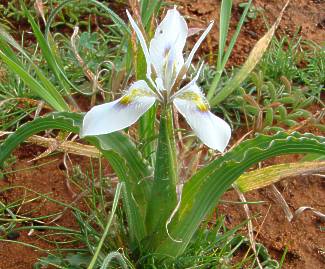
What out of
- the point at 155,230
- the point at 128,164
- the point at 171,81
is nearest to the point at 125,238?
the point at 155,230

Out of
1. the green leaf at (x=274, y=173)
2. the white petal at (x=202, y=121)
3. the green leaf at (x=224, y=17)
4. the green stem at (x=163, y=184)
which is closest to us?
the white petal at (x=202, y=121)

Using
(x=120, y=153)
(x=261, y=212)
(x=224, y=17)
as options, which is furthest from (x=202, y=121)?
(x=261, y=212)

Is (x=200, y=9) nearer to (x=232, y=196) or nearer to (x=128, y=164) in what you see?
(x=232, y=196)

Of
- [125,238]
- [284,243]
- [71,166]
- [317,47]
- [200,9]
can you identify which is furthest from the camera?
[200,9]

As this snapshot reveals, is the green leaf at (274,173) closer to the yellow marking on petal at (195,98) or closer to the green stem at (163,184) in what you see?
the green stem at (163,184)

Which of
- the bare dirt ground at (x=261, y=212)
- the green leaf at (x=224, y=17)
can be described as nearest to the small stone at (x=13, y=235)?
the bare dirt ground at (x=261, y=212)

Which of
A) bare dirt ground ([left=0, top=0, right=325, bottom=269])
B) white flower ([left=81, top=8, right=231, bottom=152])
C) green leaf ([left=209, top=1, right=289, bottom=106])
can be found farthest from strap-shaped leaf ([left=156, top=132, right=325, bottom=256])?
green leaf ([left=209, top=1, right=289, bottom=106])
